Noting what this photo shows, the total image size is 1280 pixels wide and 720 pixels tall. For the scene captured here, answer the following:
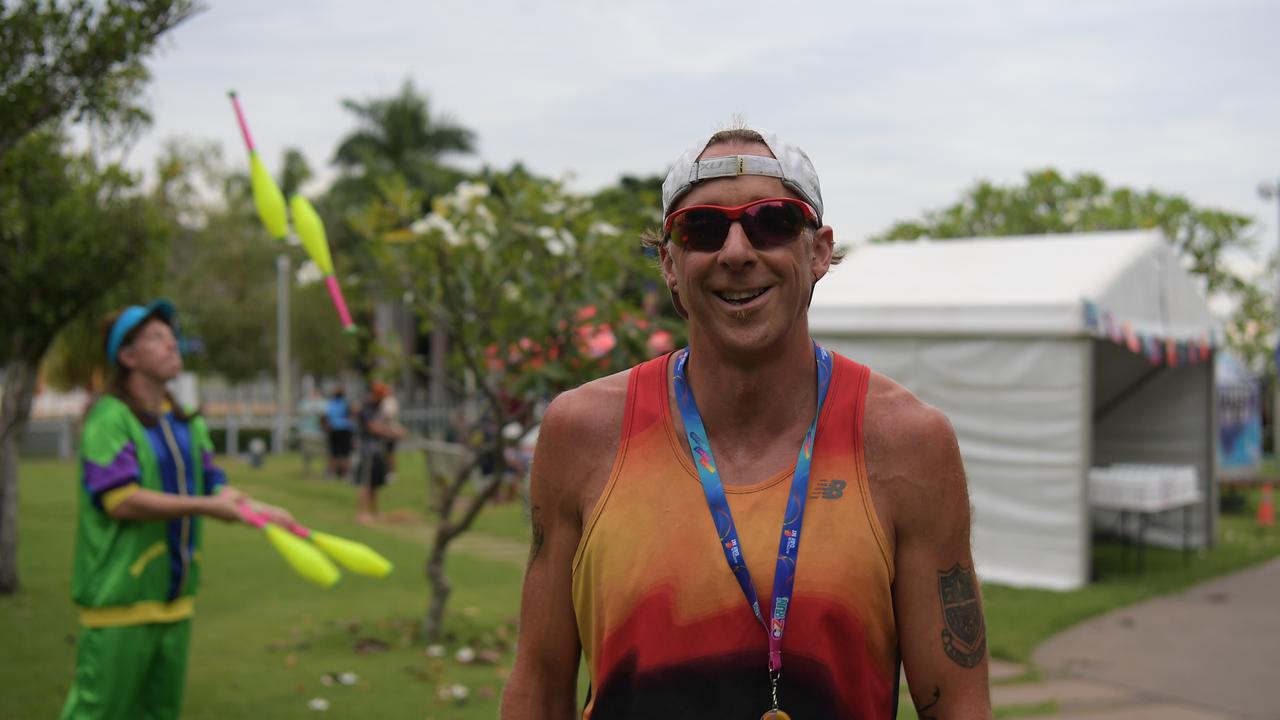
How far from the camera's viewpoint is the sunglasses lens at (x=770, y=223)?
75.6 inches

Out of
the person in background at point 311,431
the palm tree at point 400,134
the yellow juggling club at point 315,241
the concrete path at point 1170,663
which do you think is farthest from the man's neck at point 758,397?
the palm tree at point 400,134

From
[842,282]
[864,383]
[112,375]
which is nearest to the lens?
[864,383]

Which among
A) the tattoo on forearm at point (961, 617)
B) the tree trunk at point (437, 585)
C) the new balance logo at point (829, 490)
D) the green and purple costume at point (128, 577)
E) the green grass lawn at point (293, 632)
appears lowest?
the green grass lawn at point (293, 632)

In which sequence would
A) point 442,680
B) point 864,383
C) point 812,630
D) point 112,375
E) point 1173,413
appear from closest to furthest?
1. point 812,630
2. point 864,383
3. point 112,375
4. point 442,680
5. point 1173,413

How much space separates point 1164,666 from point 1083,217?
16456mm

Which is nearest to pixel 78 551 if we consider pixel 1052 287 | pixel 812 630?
pixel 812 630

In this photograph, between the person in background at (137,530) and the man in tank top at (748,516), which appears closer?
the man in tank top at (748,516)

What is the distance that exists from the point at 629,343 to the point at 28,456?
2208cm

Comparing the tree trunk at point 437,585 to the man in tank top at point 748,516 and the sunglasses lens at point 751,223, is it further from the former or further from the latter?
the sunglasses lens at point 751,223

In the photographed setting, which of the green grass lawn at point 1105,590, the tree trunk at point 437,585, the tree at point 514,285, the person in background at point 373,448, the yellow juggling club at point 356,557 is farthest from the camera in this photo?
the person in background at point 373,448

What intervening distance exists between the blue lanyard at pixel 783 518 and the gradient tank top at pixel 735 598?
0.01 m

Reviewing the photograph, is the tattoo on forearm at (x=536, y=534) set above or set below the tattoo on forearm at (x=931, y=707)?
above

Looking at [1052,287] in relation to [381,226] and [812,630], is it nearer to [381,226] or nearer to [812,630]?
[381,226]

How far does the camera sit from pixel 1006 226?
2273cm
